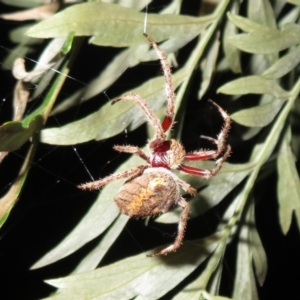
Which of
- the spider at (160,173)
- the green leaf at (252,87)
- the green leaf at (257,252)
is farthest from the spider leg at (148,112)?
the green leaf at (257,252)

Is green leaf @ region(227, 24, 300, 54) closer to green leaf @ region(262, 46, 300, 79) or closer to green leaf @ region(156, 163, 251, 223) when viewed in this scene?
green leaf @ region(262, 46, 300, 79)

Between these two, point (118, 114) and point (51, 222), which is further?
point (51, 222)

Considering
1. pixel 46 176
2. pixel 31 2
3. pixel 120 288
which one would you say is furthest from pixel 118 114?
pixel 46 176

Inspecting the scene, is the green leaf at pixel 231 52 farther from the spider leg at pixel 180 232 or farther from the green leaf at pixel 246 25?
the spider leg at pixel 180 232

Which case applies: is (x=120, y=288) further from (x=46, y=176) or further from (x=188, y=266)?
(x=46, y=176)

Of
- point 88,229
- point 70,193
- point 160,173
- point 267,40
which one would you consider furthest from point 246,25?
point 70,193

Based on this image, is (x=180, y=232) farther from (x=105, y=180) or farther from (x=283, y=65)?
(x=283, y=65)
